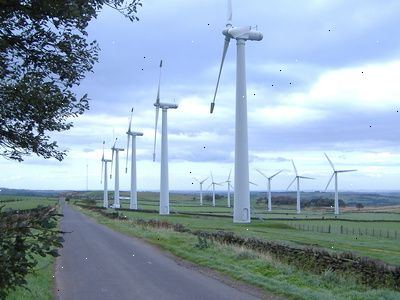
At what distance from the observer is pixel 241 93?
2142 inches

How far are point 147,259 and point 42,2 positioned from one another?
56.8 ft

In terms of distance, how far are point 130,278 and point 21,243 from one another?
12.1 m

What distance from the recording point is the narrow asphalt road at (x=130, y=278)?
43.6 feet

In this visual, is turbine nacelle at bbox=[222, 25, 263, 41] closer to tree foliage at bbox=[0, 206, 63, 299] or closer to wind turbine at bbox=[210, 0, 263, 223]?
wind turbine at bbox=[210, 0, 263, 223]

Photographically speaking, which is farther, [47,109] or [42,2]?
[47,109]

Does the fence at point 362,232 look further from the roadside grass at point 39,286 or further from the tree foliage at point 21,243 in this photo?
the tree foliage at point 21,243

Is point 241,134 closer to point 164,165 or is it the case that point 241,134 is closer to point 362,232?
point 362,232

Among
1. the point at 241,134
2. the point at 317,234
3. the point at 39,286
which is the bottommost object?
the point at 317,234

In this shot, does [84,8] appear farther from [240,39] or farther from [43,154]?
[240,39]

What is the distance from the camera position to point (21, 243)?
4.70 m

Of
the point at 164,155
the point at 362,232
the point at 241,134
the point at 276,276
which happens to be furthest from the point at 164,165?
the point at 276,276

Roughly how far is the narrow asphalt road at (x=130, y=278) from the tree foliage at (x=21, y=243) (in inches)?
309

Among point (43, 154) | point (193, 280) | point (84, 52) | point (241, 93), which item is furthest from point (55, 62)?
point (241, 93)

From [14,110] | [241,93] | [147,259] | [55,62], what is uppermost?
[241,93]
